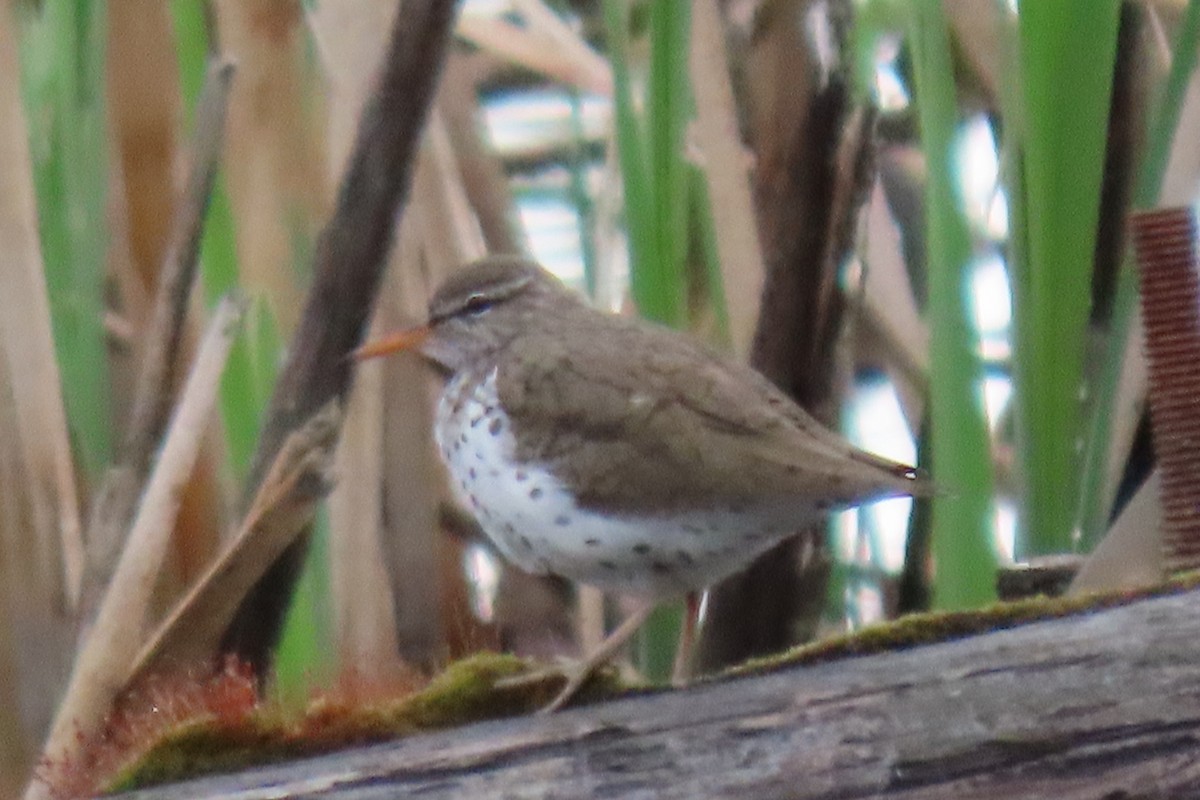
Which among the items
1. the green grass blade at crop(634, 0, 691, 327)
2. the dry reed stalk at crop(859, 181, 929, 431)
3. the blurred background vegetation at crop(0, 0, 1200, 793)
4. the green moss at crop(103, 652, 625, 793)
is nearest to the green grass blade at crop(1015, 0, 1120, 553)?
the blurred background vegetation at crop(0, 0, 1200, 793)

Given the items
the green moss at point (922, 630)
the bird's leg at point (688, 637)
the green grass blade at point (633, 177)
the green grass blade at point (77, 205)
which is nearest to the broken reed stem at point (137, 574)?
the green grass blade at point (77, 205)

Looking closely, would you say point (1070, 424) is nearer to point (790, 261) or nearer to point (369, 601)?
point (790, 261)

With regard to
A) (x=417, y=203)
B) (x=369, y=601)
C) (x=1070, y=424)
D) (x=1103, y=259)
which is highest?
(x=417, y=203)

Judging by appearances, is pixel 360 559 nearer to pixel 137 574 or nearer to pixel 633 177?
pixel 137 574

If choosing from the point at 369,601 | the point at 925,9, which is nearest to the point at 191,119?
the point at 369,601

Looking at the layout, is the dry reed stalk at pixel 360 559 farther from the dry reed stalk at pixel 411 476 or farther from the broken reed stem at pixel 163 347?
the broken reed stem at pixel 163 347
